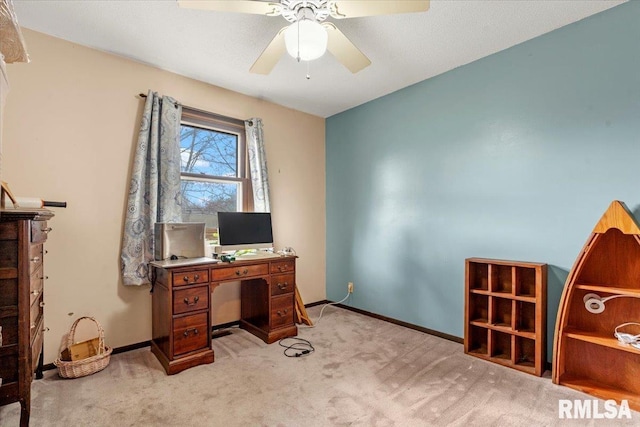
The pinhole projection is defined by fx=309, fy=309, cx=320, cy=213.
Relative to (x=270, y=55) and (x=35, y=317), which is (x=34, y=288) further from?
(x=270, y=55)

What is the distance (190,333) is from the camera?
7.88 ft

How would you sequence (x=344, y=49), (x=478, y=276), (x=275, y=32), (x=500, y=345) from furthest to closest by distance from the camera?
(x=478, y=276)
(x=500, y=345)
(x=275, y=32)
(x=344, y=49)

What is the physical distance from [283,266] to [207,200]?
3.53 ft

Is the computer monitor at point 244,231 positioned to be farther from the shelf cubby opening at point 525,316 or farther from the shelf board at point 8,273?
the shelf cubby opening at point 525,316

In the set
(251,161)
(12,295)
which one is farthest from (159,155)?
(12,295)

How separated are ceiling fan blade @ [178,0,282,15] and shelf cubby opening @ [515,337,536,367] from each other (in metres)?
2.82

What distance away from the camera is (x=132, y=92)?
8.93 feet

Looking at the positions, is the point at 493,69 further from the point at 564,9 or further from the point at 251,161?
the point at 251,161

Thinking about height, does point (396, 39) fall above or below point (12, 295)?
above

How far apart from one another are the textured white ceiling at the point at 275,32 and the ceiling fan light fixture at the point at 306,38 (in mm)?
619

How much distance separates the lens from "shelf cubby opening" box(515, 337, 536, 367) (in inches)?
92.7

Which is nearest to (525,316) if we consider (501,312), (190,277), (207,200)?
(501,312)

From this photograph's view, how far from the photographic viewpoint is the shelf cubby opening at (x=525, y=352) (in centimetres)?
236

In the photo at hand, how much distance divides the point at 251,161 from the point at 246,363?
200 centimetres
